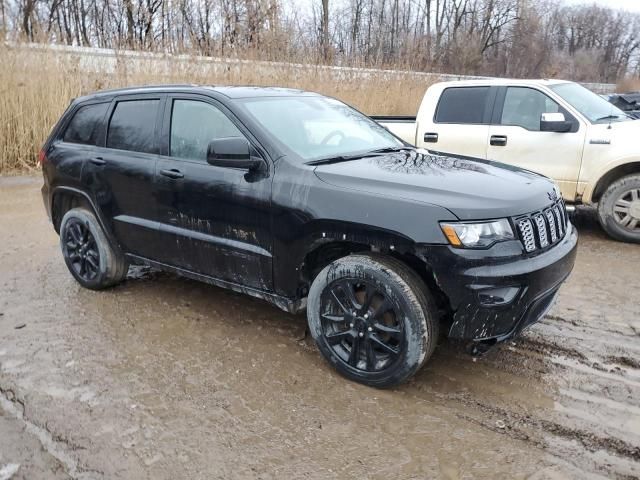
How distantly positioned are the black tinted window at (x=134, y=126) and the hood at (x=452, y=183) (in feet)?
5.11

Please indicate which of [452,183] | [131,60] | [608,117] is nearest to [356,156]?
[452,183]

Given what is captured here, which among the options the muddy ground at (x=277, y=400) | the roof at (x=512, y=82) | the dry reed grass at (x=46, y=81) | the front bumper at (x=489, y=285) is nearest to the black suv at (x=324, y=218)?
the front bumper at (x=489, y=285)

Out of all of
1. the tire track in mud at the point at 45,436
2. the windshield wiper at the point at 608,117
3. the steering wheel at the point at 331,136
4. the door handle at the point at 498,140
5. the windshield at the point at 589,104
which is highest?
the windshield at the point at 589,104

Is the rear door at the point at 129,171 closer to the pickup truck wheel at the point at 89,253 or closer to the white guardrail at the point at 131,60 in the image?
the pickup truck wheel at the point at 89,253

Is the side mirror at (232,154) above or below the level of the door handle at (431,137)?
above

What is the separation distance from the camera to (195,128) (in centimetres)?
396

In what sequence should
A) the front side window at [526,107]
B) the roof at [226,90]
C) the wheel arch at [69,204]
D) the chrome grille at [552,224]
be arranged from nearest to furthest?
the chrome grille at [552,224] < the roof at [226,90] < the wheel arch at [69,204] < the front side window at [526,107]

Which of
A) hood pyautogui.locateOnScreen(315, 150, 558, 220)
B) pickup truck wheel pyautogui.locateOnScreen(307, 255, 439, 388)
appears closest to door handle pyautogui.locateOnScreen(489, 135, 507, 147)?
hood pyautogui.locateOnScreen(315, 150, 558, 220)

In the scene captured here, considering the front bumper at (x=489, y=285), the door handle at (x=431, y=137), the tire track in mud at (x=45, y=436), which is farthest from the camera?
the door handle at (x=431, y=137)

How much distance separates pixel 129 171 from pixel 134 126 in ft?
1.27

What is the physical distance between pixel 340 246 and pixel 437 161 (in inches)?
38.0

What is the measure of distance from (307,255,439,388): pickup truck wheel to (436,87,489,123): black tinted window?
14.7 ft

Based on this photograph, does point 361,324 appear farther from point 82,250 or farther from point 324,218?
point 82,250

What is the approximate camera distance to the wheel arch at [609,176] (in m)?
6.00
